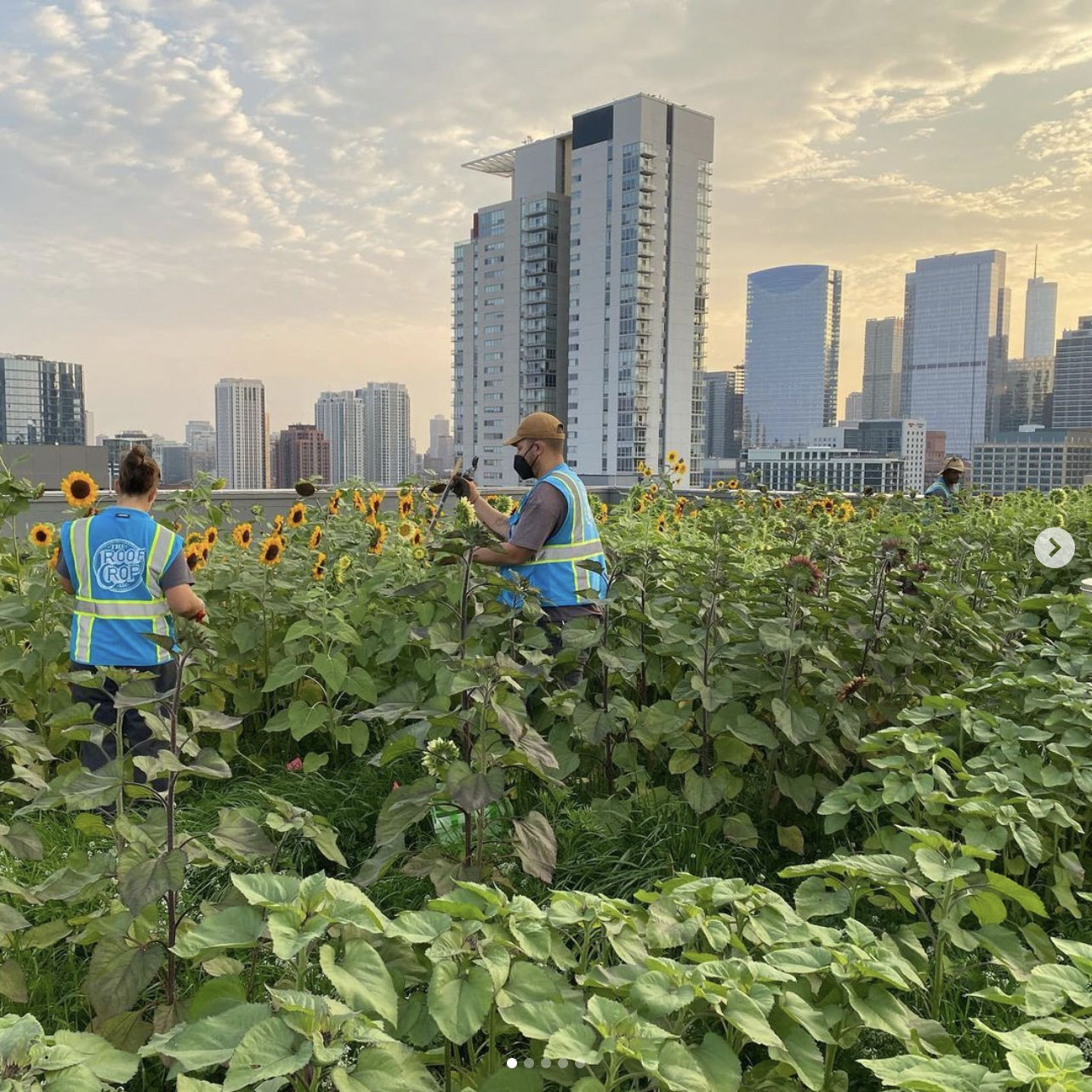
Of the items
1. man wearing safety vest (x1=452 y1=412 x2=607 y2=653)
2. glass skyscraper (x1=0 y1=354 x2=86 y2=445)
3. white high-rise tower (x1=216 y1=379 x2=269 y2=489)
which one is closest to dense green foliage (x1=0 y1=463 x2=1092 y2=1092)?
man wearing safety vest (x1=452 y1=412 x2=607 y2=653)

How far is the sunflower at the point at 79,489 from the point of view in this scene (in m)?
4.44

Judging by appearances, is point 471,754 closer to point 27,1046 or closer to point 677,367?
point 27,1046

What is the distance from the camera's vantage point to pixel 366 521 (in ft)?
17.6

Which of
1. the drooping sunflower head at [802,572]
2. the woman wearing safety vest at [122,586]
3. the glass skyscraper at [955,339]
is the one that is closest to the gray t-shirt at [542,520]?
the drooping sunflower head at [802,572]

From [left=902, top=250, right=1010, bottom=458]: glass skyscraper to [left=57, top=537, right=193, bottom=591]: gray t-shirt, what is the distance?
474ft

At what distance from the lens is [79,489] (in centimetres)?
448

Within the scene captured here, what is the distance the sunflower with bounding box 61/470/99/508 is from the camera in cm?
444

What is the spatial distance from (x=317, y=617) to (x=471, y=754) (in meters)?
1.70

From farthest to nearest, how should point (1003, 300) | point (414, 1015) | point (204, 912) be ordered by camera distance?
point (1003, 300)
point (204, 912)
point (414, 1015)

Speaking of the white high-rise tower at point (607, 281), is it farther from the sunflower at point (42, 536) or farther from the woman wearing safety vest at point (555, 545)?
the woman wearing safety vest at point (555, 545)

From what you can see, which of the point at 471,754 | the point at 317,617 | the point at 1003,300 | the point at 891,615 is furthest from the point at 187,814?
the point at 1003,300

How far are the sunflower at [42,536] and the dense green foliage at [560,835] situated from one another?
2 centimetres

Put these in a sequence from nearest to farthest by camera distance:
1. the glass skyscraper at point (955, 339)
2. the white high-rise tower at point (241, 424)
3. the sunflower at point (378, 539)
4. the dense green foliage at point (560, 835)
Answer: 1. the dense green foliage at point (560, 835)
2. the sunflower at point (378, 539)
3. the white high-rise tower at point (241, 424)
4. the glass skyscraper at point (955, 339)

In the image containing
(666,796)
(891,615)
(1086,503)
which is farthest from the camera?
(1086,503)
